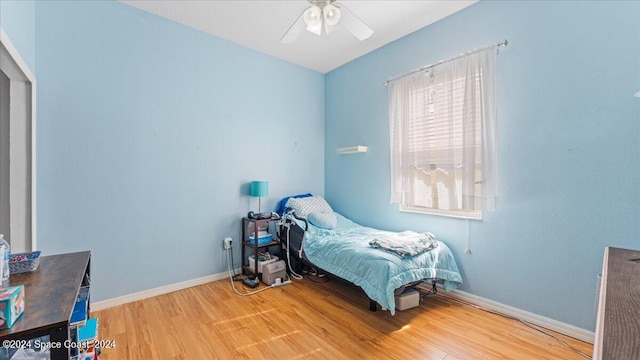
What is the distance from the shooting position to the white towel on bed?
2.26 m

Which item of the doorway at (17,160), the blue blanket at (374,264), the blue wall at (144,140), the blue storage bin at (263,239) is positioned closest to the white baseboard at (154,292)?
the blue wall at (144,140)

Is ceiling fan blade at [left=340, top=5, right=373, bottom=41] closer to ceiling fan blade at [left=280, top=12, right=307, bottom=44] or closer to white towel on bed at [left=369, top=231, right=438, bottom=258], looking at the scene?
ceiling fan blade at [left=280, top=12, right=307, bottom=44]

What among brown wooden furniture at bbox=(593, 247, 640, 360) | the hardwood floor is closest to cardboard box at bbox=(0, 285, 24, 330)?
the hardwood floor

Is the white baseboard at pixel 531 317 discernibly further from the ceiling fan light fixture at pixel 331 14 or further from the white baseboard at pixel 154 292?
the ceiling fan light fixture at pixel 331 14

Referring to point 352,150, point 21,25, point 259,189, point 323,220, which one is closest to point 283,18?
point 352,150

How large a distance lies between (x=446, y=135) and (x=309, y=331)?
2087mm

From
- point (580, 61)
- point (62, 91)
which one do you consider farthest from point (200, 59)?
point (580, 61)

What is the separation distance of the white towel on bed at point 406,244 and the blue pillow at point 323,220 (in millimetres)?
772

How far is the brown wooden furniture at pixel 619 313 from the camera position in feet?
1.86

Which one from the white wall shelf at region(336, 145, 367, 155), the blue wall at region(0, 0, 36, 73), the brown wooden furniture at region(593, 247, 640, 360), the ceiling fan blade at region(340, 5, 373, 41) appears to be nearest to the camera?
the brown wooden furniture at region(593, 247, 640, 360)

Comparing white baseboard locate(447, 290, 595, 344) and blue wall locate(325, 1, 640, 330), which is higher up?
blue wall locate(325, 1, 640, 330)

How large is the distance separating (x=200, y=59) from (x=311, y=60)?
1.43 meters

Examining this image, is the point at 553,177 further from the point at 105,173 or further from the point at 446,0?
the point at 105,173

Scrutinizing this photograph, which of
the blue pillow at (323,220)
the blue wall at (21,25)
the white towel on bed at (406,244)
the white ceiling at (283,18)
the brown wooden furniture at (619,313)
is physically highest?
the white ceiling at (283,18)
